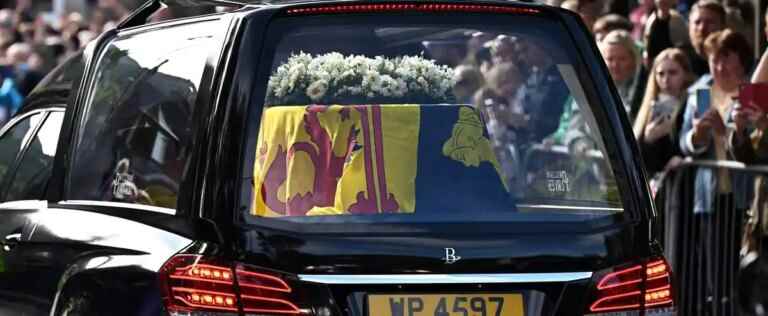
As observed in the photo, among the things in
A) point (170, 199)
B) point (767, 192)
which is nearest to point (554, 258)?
point (170, 199)

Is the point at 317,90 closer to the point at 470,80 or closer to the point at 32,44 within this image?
the point at 470,80

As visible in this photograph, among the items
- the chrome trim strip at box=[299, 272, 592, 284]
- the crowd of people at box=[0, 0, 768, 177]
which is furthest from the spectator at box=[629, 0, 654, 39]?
the chrome trim strip at box=[299, 272, 592, 284]

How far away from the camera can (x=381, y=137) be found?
5172mm

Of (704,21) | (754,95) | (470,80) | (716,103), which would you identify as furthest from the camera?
(704,21)

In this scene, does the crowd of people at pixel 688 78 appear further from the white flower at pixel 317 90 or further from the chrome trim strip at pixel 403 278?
the chrome trim strip at pixel 403 278

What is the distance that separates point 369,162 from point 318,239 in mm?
339

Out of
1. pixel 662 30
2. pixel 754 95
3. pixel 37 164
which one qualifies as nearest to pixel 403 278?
pixel 37 164

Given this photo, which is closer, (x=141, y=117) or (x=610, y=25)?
(x=141, y=117)

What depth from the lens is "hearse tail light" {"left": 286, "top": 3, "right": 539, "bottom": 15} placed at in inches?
202

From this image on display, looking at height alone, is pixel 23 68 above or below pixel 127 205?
above

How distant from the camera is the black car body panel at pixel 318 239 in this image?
4.87 meters

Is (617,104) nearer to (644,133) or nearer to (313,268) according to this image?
(313,268)

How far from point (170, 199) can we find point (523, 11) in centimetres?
109

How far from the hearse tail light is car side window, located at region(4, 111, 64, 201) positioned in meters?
1.34
